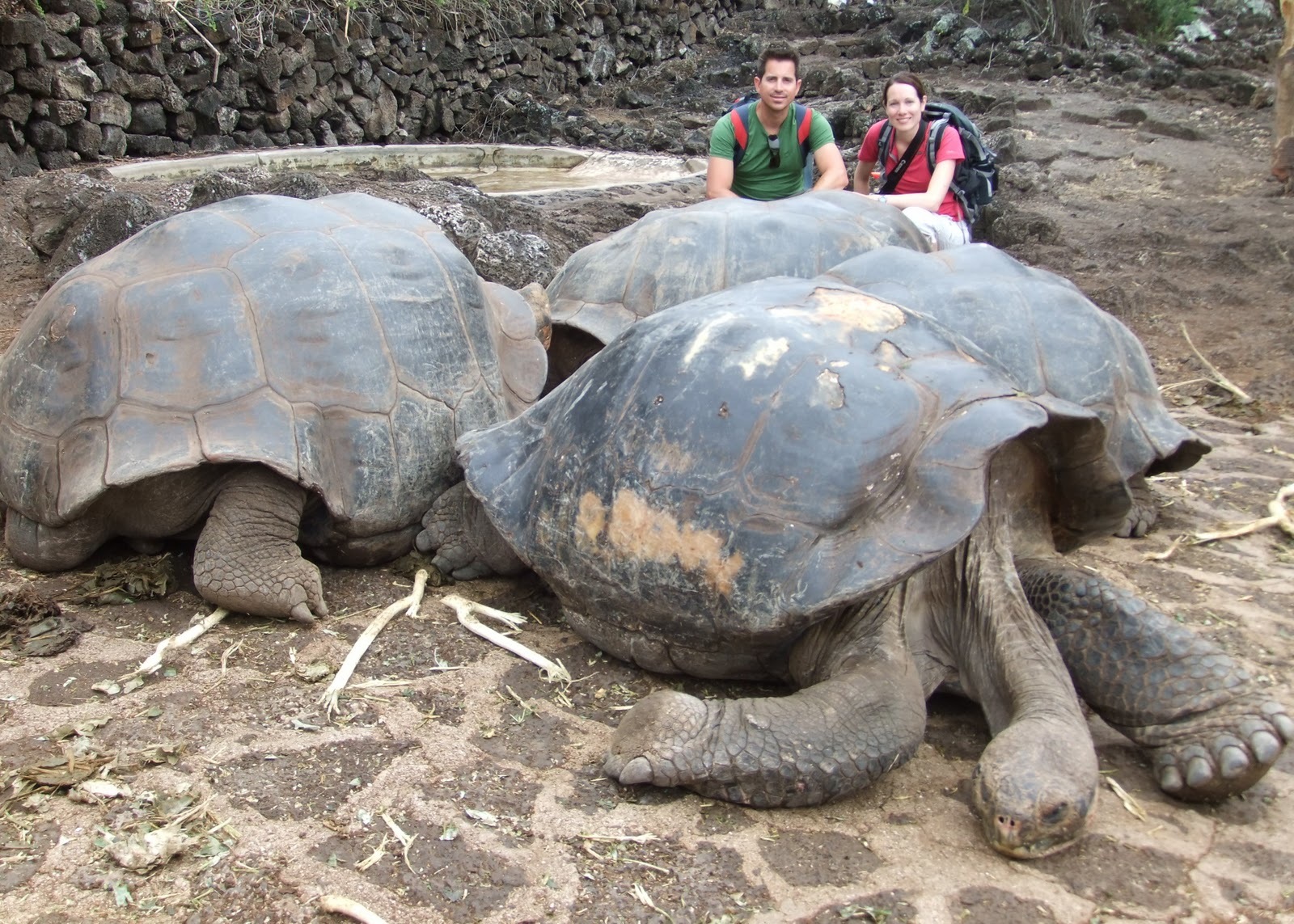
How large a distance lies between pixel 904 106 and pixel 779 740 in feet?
12.9

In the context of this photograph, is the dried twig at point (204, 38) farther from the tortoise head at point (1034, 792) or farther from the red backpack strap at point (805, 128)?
the tortoise head at point (1034, 792)

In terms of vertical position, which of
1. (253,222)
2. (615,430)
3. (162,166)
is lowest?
(162,166)

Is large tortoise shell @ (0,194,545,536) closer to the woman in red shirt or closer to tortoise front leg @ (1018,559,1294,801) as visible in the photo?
tortoise front leg @ (1018,559,1294,801)

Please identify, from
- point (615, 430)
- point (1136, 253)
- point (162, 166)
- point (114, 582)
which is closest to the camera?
point (615, 430)

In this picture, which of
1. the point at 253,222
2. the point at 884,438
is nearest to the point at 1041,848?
the point at 884,438

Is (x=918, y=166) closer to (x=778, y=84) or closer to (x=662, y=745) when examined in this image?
(x=778, y=84)

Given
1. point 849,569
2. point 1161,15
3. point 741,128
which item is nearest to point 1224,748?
point 849,569

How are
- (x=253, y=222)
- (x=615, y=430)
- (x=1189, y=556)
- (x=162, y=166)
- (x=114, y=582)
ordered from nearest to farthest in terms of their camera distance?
(x=615, y=430)
(x=114, y=582)
(x=253, y=222)
(x=1189, y=556)
(x=162, y=166)

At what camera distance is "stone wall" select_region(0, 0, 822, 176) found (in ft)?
25.1

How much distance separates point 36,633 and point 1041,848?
→ 80.7 inches

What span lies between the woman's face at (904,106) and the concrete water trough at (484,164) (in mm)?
3118

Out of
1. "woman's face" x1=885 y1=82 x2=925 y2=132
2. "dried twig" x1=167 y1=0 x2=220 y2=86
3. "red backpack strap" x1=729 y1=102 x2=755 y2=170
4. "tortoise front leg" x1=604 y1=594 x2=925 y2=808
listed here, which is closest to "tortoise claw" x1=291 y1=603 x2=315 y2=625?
"tortoise front leg" x1=604 y1=594 x2=925 y2=808

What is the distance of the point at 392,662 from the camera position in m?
2.46

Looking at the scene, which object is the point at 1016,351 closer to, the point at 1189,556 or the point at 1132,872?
the point at 1189,556
